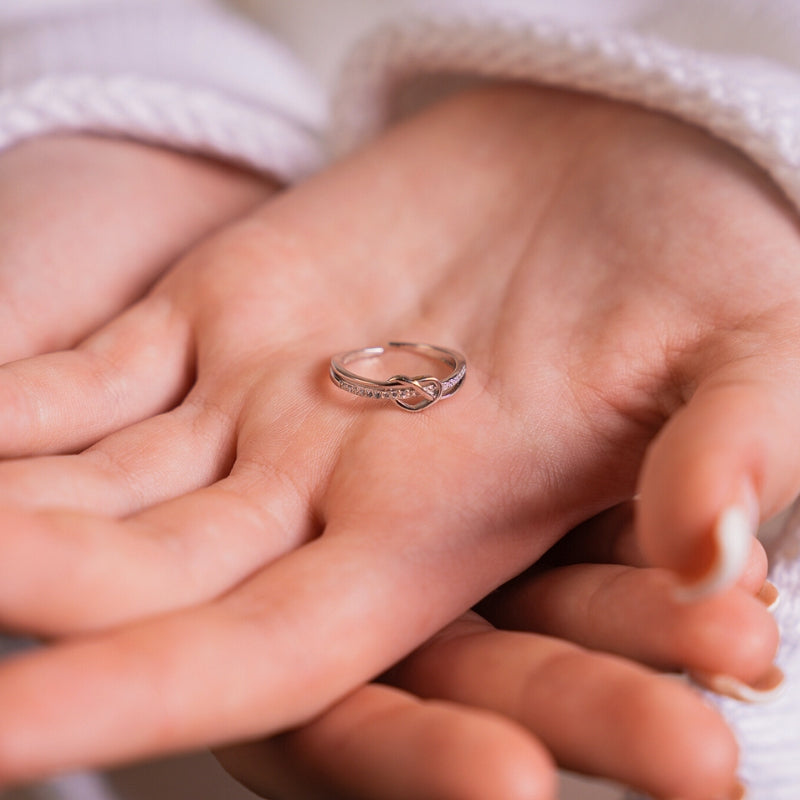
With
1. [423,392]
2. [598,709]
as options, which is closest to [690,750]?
[598,709]

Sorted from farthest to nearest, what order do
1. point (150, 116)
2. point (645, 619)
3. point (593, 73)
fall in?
1. point (150, 116)
2. point (593, 73)
3. point (645, 619)

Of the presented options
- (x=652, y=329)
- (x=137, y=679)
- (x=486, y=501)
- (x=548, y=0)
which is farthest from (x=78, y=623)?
(x=548, y=0)

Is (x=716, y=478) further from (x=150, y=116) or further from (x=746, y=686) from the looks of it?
(x=150, y=116)

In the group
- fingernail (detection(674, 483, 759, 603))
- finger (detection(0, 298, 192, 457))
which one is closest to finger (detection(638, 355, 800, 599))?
fingernail (detection(674, 483, 759, 603))

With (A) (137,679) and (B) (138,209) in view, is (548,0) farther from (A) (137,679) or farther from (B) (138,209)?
(A) (137,679)

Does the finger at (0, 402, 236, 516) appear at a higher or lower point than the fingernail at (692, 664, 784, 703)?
higher

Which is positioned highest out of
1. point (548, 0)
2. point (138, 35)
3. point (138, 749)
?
point (548, 0)

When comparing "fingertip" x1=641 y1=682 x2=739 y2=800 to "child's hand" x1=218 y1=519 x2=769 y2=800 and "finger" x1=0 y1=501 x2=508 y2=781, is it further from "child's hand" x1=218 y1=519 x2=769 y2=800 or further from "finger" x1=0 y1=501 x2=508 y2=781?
"finger" x1=0 y1=501 x2=508 y2=781
